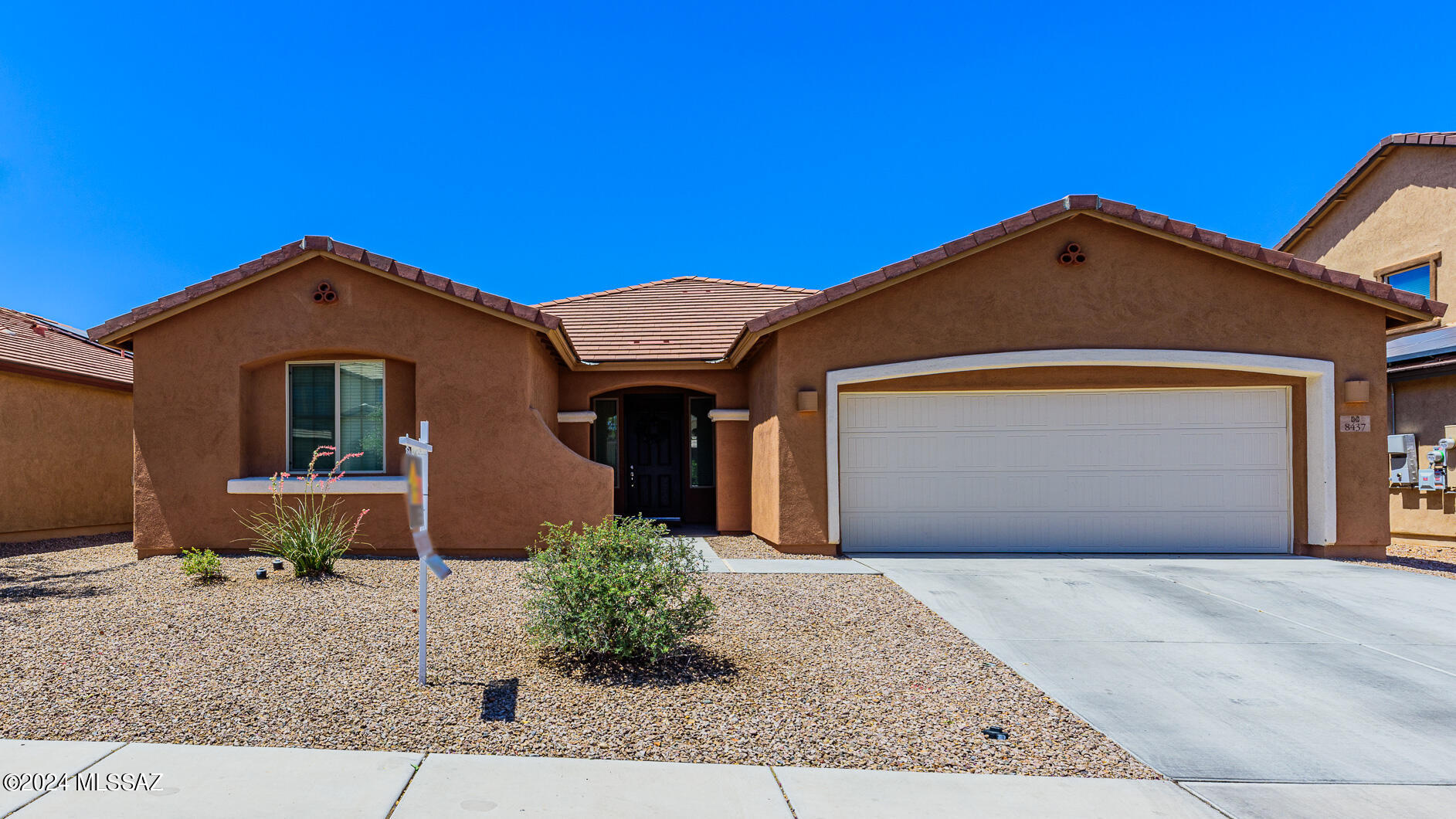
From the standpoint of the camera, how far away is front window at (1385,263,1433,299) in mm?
14141

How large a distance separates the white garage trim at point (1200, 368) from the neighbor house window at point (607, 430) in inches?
186

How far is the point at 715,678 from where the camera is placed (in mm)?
4855

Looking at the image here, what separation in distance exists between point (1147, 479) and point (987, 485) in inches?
83.7

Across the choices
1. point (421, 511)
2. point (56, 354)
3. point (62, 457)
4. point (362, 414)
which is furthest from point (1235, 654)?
point (56, 354)

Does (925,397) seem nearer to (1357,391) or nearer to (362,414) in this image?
(1357,391)

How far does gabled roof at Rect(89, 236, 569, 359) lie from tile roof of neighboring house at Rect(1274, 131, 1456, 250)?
1626 cm

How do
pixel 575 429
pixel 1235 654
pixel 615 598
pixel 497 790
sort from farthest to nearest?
1. pixel 575 429
2. pixel 1235 654
3. pixel 615 598
4. pixel 497 790

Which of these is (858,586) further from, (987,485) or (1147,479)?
(1147,479)

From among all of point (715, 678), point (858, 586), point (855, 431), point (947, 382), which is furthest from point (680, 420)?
point (715, 678)

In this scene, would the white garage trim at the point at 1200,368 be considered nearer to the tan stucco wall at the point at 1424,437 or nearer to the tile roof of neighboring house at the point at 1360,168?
the tan stucco wall at the point at 1424,437

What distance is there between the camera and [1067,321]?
32.1 ft

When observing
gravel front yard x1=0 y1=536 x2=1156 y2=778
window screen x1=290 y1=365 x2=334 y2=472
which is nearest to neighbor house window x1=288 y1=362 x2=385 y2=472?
window screen x1=290 y1=365 x2=334 y2=472

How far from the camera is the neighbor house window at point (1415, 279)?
14.1 m

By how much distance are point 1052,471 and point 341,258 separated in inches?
380
